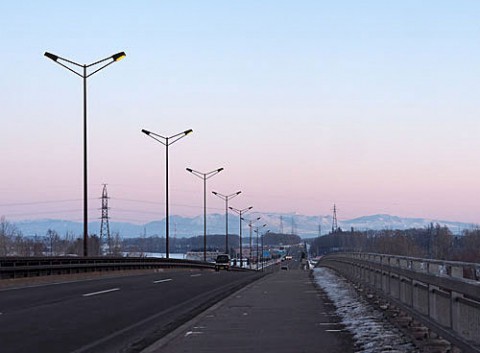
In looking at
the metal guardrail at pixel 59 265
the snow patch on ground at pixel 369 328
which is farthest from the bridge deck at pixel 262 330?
the metal guardrail at pixel 59 265

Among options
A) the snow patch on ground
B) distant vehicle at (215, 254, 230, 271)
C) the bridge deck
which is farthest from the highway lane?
distant vehicle at (215, 254, 230, 271)

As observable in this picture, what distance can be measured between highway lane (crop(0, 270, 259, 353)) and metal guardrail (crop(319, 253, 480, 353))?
4.53 m

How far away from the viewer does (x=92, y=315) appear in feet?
57.4

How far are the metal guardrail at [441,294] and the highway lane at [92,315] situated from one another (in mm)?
4530

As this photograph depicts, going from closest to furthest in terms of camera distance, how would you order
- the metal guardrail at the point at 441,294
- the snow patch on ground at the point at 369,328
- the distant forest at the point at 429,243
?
the metal guardrail at the point at 441,294
the snow patch on ground at the point at 369,328
the distant forest at the point at 429,243

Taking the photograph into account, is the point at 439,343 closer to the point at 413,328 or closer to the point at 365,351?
the point at 365,351

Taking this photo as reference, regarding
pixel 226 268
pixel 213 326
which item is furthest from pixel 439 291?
pixel 226 268

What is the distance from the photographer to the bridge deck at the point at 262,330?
488 inches

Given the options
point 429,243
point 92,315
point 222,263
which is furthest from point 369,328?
point 429,243

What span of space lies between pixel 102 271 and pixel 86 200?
11.8 feet

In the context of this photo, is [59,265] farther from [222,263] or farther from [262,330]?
[222,263]

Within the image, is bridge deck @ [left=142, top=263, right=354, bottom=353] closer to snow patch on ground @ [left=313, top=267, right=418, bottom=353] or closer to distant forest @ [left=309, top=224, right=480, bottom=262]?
snow patch on ground @ [left=313, top=267, right=418, bottom=353]

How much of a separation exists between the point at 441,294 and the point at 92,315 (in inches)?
347

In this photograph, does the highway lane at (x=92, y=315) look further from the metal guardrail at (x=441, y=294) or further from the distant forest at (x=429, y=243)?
the distant forest at (x=429, y=243)
